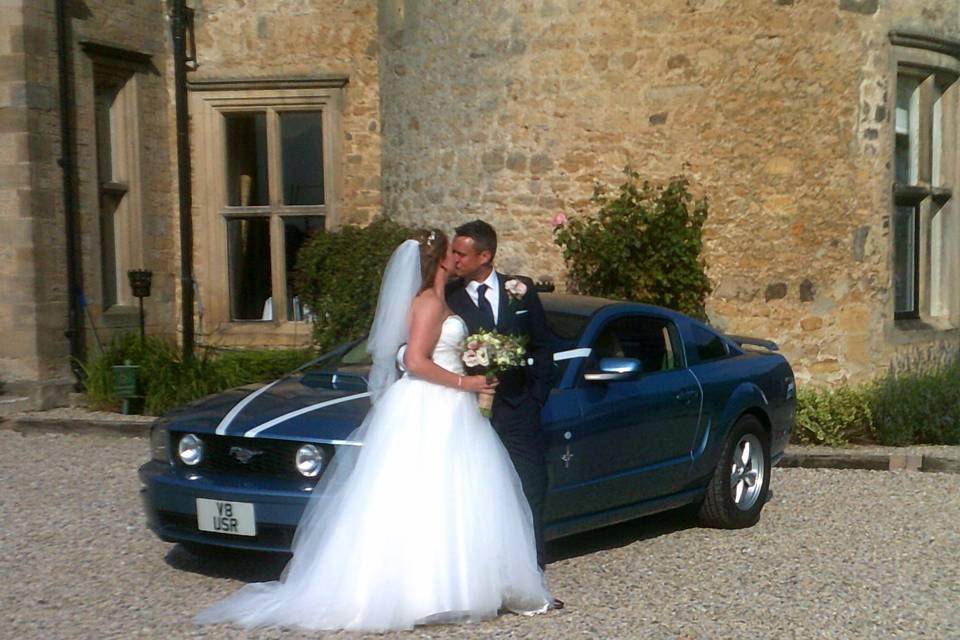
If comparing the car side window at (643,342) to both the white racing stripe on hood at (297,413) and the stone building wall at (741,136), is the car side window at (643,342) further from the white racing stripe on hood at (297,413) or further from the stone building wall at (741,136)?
the stone building wall at (741,136)

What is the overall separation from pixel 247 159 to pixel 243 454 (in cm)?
857

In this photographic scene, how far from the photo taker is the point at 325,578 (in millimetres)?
5531

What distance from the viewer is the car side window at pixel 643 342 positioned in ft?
23.6

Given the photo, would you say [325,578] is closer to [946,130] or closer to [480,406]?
[480,406]

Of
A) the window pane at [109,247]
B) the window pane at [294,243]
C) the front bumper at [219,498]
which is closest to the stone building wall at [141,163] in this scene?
the window pane at [109,247]

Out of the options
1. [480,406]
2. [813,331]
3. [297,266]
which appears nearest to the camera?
[480,406]

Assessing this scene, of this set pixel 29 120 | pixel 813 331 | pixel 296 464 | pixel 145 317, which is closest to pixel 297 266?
pixel 145 317

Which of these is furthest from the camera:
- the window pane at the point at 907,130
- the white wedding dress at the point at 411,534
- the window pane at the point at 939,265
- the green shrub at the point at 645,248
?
the window pane at the point at 939,265

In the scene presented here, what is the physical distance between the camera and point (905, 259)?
12414 millimetres

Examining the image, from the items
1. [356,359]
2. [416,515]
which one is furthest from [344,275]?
[416,515]

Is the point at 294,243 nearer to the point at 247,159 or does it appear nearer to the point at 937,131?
the point at 247,159

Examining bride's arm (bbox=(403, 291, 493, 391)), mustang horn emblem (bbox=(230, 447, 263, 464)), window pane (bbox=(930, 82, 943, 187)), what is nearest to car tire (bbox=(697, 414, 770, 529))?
bride's arm (bbox=(403, 291, 493, 391))

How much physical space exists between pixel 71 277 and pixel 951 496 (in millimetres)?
8130

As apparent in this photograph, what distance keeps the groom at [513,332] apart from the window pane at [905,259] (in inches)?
→ 278
